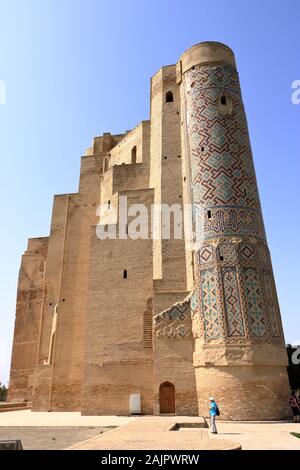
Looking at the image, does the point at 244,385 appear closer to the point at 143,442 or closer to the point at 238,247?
the point at 238,247

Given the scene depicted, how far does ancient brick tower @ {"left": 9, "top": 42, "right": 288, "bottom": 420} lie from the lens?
1185 centimetres

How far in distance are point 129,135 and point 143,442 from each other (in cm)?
1684

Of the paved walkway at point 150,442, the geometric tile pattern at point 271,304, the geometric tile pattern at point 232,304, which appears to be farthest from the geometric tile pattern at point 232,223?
the paved walkway at point 150,442

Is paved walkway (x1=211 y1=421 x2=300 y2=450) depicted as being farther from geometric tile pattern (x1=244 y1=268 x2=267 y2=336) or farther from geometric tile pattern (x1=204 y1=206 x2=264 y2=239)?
geometric tile pattern (x1=204 y1=206 x2=264 y2=239)

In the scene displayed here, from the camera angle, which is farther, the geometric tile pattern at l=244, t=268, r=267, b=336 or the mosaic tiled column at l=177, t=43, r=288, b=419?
the geometric tile pattern at l=244, t=268, r=267, b=336

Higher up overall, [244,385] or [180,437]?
[244,385]

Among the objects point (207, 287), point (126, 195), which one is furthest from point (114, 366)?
point (126, 195)

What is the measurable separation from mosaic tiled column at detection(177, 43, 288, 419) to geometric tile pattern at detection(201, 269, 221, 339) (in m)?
0.03

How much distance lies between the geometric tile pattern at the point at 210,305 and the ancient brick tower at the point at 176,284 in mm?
35

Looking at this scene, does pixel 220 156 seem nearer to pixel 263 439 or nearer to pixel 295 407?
pixel 295 407

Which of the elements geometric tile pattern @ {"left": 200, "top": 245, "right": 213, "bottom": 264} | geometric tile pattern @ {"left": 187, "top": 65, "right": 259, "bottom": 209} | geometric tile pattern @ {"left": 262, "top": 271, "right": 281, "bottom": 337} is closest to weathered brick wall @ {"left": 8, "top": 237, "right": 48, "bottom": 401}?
geometric tile pattern @ {"left": 200, "top": 245, "right": 213, "bottom": 264}

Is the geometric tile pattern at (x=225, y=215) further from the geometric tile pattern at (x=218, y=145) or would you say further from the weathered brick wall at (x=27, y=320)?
the weathered brick wall at (x=27, y=320)

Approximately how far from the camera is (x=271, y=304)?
41.2ft

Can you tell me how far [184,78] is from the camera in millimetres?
→ 17125
